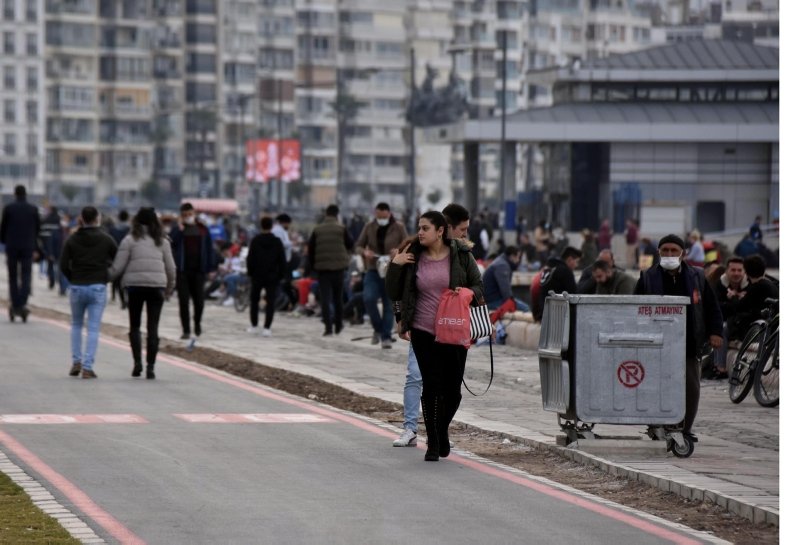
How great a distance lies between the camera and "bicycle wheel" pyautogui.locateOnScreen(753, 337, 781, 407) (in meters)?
17.1

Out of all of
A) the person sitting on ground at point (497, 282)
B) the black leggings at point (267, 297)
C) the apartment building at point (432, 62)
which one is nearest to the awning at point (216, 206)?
the apartment building at point (432, 62)

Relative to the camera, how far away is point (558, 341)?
1338 centimetres

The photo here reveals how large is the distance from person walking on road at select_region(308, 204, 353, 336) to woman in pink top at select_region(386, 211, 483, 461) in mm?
13083

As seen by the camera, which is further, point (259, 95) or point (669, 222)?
point (259, 95)

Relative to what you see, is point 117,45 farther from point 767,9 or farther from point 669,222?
point 669,222

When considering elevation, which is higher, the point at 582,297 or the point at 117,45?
the point at 117,45

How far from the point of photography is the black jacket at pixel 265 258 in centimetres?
2731

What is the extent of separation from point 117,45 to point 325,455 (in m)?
138

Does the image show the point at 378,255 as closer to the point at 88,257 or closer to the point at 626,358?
the point at 88,257

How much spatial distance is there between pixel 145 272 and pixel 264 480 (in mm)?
8095

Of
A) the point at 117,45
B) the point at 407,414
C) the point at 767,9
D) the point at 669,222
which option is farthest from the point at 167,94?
the point at 407,414

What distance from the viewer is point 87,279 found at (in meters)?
19.4

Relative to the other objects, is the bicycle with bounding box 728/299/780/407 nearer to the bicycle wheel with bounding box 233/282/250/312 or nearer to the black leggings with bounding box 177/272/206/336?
the black leggings with bounding box 177/272/206/336

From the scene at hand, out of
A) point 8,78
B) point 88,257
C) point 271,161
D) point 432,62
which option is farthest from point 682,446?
point 432,62
